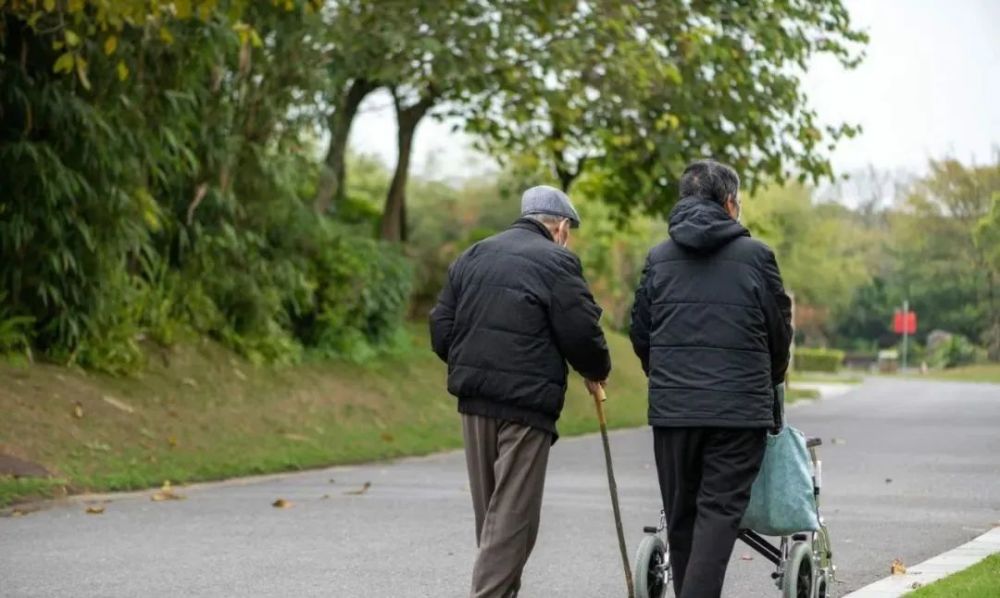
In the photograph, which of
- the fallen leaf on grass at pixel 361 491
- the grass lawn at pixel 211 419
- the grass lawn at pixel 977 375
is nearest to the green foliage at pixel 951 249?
the grass lawn at pixel 977 375

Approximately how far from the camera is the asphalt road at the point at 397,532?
938 cm

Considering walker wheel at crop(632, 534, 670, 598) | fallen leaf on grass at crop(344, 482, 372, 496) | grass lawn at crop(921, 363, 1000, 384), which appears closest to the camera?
walker wheel at crop(632, 534, 670, 598)

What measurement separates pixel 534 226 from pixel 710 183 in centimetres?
82

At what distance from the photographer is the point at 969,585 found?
8.31 meters

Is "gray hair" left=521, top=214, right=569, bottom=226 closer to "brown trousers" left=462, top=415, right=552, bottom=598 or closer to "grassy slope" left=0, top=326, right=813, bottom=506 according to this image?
Answer: "brown trousers" left=462, top=415, right=552, bottom=598

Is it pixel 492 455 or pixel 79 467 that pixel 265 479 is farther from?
pixel 492 455

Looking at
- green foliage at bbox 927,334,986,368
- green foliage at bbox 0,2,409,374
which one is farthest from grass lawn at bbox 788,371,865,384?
green foliage at bbox 0,2,409,374

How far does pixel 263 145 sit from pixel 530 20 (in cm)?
363

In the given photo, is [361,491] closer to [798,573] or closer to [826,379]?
[798,573]

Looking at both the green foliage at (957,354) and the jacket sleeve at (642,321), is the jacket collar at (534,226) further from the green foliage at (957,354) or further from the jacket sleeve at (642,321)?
the green foliage at (957,354)

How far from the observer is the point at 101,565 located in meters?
9.98

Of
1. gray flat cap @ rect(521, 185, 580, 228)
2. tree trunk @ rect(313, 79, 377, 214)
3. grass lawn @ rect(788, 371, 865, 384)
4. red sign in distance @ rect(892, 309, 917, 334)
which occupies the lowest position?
red sign in distance @ rect(892, 309, 917, 334)

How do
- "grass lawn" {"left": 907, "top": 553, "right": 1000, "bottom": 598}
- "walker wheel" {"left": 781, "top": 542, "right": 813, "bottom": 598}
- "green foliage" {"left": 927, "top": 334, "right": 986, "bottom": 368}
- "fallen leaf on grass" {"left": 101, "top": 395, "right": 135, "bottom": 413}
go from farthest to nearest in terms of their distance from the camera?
"green foliage" {"left": 927, "top": 334, "right": 986, "bottom": 368} < "fallen leaf on grass" {"left": 101, "top": 395, "right": 135, "bottom": 413} < "grass lawn" {"left": 907, "top": 553, "right": 1000, "bottom": 598} < "walker wheel" {"left": 781, "top": 542, "right": 813, "bottom": 598}

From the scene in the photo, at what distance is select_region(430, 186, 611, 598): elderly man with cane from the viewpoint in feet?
24.1
